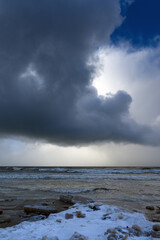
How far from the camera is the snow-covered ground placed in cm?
399

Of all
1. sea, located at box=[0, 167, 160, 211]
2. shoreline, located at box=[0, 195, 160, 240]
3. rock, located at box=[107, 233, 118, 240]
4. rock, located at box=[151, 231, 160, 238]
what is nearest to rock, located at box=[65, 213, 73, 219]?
shoreline, located at box=[0, 195, 160, 240]

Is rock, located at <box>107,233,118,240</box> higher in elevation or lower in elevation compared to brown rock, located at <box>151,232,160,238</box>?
higher

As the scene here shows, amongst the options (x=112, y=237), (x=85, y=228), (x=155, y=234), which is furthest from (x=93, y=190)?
(x=112, y=237)

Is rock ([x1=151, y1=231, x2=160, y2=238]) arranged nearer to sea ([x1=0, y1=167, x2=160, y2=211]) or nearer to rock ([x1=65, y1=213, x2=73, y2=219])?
rock ([x1=65, y1=213, x2=73, y2=219])

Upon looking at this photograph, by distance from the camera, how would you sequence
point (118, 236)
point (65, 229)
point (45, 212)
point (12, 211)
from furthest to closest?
1. point (12, 211)
2. point (45, 212)
3. point (65, 229)
4. point (118, 236)

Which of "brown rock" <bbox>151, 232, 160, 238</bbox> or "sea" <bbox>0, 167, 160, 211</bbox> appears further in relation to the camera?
"sea" <bbox>0, 167, 160, 211</bbox>

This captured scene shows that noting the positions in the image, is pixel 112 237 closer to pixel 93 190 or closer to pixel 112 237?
pixel 112 237

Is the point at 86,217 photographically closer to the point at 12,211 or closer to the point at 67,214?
the point at 67,214

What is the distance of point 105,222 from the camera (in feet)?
17.1

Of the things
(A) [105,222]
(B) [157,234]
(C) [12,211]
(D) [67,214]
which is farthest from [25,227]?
(B) [157,234]

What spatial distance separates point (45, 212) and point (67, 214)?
961 millimetres

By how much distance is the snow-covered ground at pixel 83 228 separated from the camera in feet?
13.1

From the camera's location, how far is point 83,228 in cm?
468

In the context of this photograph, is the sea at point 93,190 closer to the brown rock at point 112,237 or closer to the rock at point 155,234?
the rock at point 155,234
